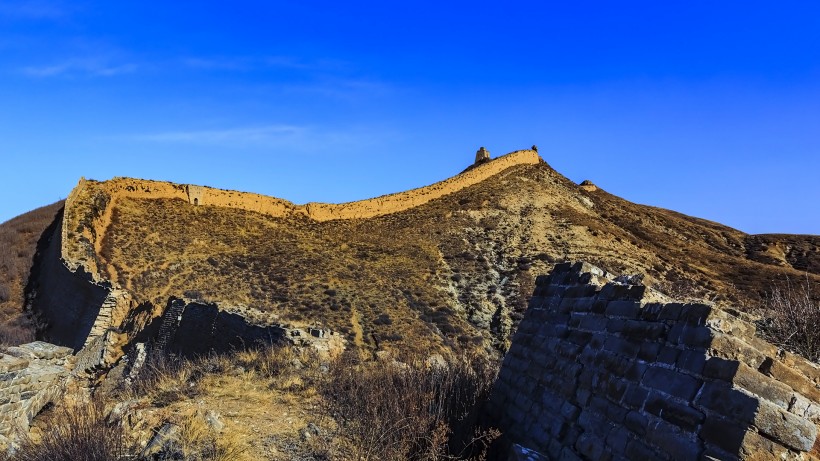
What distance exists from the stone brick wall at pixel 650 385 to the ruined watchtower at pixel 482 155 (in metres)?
40.3

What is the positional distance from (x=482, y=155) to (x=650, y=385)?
143 feet

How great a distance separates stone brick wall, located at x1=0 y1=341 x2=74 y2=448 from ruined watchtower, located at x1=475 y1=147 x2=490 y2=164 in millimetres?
38430

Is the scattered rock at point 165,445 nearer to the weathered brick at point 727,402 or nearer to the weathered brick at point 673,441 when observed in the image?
the weathered brick at point 673,441

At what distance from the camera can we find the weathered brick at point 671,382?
4.37m

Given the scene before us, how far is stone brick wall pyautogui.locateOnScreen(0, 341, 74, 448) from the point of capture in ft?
29.6

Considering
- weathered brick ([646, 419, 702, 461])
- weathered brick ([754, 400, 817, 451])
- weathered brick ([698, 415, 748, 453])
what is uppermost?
weathered brick ([754, 400, 817, 451])

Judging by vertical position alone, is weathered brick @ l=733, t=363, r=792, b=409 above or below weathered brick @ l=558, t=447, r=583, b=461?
above

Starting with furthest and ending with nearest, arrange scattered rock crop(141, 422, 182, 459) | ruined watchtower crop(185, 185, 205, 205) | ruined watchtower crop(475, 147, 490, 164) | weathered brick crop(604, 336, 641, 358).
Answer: ruined watchtower crop(475, 147, 490, 164)
ruined watchtower crop(185, 185, 205, 205)
scattered rock crop(141, 422, 182, 459)
weathered brick crop(604, 336, 641, 358)

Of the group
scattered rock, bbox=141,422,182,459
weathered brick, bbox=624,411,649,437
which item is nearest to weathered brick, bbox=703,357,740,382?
weathered brick, bbox=624,411,649,437

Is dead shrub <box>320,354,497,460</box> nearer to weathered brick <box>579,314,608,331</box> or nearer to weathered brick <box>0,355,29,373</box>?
weathered brick <box>579,314,608,331</box>

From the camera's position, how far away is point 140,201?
3234 centimetres

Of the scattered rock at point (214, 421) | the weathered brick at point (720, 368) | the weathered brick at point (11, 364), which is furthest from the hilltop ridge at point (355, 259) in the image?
the weathered brick at point (720, 368)

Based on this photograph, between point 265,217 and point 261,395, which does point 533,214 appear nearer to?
point 265,217

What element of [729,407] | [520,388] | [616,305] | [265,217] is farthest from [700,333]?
[265,217]
